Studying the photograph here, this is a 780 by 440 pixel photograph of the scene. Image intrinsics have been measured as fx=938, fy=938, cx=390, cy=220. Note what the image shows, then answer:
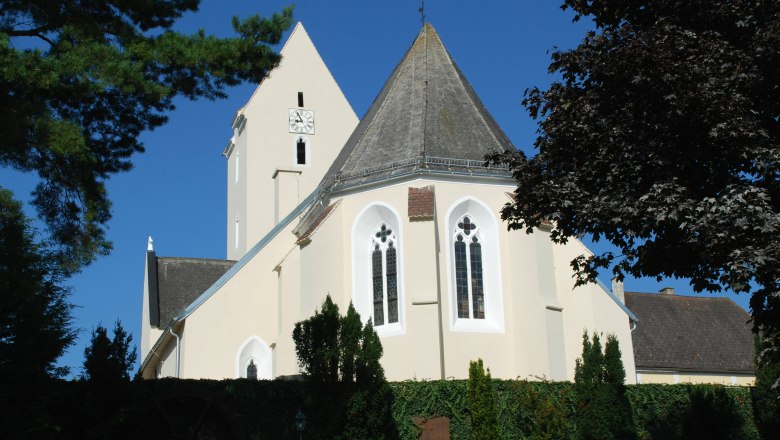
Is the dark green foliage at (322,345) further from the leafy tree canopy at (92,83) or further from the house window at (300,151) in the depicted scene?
the house window at (300,151)

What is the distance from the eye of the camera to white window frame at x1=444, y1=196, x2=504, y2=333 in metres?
22.2

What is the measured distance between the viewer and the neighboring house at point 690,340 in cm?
3753

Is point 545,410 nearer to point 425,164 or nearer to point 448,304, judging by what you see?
point 448,304

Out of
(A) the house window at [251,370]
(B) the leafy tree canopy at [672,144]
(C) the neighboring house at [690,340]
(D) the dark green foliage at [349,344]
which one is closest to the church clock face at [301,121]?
(A) the house window at [251,370]

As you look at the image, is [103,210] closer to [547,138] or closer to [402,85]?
[547,138]

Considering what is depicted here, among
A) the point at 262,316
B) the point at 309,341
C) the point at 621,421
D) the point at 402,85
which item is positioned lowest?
the point at 621,421

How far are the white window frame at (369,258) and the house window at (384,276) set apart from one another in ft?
0.16

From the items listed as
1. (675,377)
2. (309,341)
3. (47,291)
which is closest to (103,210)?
(47,291)

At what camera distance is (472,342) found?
A: 21.9 metres

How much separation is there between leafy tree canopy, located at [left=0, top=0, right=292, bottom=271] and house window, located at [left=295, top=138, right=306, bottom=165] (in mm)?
22270

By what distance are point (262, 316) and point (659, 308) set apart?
2017 cm

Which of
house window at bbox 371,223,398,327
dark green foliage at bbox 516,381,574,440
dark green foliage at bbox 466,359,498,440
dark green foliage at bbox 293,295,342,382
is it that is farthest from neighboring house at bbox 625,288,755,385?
dark green foliage at bbox 293,295,342,382

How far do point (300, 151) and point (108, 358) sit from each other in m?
22.8

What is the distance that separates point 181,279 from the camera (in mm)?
35250
